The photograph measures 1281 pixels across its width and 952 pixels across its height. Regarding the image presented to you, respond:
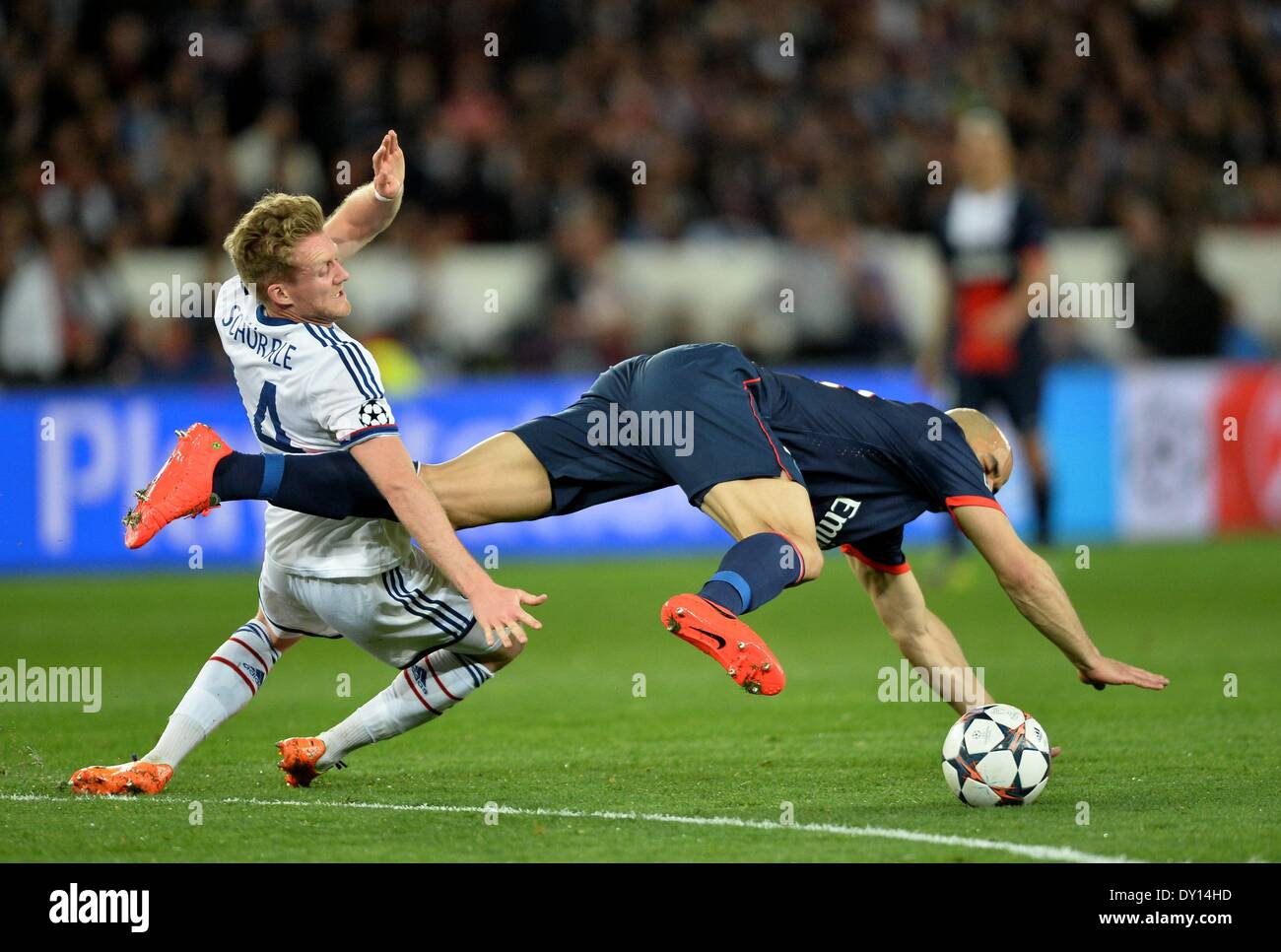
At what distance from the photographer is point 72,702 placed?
796 cm

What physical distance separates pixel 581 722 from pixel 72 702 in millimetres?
2307

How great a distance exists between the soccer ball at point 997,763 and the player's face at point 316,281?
2.21 metres

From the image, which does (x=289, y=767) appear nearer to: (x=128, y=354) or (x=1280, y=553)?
(x=128, y=354)

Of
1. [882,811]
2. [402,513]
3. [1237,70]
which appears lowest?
[882,811]

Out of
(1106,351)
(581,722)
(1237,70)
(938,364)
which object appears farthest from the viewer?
(1237,70)

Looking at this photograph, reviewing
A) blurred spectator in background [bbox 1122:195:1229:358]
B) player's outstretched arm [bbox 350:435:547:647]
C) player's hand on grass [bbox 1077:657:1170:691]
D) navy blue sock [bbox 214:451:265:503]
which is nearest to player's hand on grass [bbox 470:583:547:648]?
player's outstretched arm [bbox 350:435:547:647]

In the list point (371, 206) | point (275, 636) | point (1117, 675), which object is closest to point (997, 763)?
point (1117, 675)

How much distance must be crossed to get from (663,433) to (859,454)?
66 centimetres

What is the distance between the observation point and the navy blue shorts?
19.1ft

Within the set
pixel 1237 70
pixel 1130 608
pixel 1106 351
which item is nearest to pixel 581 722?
pixel 1130 608

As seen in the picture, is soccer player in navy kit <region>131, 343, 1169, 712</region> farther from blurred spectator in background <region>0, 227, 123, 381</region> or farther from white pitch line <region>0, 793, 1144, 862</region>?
blurred spectator in background <region>0, 227, 123, 381</region>

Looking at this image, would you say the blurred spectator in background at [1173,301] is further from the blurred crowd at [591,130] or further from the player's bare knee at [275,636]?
the player's bare knee at [275,636]

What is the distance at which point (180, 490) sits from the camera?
17.7 ft

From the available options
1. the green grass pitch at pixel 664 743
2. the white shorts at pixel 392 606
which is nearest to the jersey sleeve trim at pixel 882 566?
the green grass pitch at pixel 664 743
